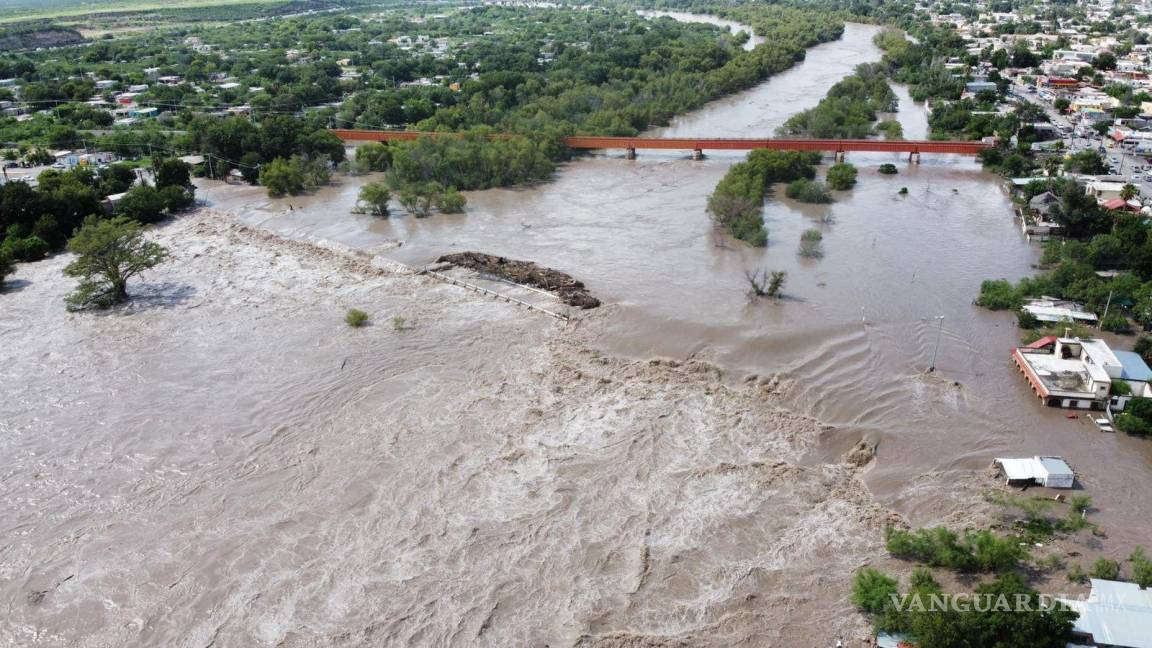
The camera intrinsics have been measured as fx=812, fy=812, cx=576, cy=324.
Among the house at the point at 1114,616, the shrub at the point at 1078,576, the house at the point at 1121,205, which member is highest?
the house at the point at 1121,205

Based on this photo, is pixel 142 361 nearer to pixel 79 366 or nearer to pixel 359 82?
pixel 79 366

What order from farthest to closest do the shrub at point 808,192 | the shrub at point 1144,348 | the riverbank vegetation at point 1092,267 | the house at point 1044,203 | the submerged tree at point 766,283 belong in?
the shrub at point 808,192 < the house at point 1044,203 < the submerged tree at point 766,283 < the riverbank vegetation at point 1092,267 < the shrub at point 1144,348

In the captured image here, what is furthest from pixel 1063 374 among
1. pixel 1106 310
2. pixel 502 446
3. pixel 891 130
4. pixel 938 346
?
pixel 891 130

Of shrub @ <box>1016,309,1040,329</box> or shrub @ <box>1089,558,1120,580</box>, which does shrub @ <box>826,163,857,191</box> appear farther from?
shrub @ <box>1089,558,1120,580</box>

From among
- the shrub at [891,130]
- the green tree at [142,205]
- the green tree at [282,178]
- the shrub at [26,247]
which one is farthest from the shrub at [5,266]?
the shrub at [891,130]

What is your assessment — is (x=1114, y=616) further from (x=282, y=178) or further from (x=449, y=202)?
(x=282, y=178)

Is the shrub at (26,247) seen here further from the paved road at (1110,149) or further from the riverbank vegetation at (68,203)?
the paved road at (1110,149)

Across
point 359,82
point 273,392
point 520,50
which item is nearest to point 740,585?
point 273,392
